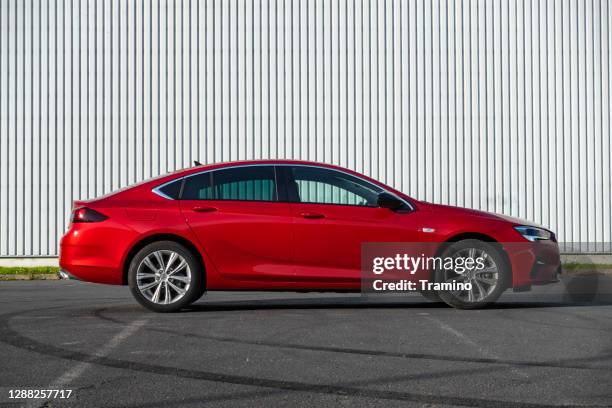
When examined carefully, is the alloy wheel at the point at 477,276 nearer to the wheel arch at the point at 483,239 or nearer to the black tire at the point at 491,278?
the black tire at the point at 491,278

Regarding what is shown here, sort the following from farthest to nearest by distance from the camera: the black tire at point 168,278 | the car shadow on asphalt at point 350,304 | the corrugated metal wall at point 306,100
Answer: the corrugated metal wall at point 306,100 → the car shadow on asphalt at point 350,304 → the black tire at point 168,278

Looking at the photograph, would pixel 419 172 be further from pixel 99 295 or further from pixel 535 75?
pixel 99 295

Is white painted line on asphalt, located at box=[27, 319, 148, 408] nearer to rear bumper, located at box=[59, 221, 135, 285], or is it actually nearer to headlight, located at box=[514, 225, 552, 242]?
rear bumper, located at box=[59, 221, 135, 285]

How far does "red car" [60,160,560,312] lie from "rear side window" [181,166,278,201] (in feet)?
0.04

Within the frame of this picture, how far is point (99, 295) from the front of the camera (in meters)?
12.4

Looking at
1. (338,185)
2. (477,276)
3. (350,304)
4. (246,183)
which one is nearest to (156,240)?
(246,183)

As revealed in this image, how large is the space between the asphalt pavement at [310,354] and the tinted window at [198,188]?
1.20m

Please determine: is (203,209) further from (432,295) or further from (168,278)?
(432,295)

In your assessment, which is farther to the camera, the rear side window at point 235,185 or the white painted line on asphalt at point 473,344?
the rear side window at point 235,185

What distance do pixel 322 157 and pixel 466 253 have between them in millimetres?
9602

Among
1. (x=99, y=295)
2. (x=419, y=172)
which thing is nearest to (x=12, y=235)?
(x=99, y=295)

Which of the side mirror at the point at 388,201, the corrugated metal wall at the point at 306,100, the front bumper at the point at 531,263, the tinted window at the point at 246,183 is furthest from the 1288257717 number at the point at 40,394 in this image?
the corrugated metal wall at the point at 306,100

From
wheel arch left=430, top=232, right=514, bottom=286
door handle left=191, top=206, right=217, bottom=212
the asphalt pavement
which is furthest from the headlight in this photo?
door handle left=191, top=206, right=217, bottom=212

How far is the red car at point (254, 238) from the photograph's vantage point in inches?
370
